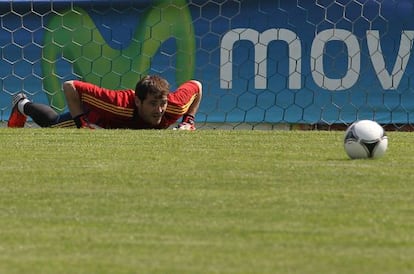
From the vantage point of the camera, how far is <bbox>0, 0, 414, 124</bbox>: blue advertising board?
13.6 m

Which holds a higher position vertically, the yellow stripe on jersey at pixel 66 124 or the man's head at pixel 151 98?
the man's head at pixel 151 98

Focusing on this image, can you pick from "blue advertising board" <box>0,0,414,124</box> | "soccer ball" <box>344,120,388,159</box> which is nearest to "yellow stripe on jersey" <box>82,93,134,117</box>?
"blue advertising board" <box>0,0,414,124</box>

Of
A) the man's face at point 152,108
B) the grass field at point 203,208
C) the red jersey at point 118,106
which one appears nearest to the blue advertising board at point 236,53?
the red jersey at point 118,106

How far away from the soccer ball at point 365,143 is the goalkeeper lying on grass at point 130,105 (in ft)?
12.7

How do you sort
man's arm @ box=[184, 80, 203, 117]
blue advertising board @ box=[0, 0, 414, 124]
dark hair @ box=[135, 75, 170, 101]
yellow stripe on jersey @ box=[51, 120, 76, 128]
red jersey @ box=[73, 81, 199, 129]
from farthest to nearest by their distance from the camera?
blue advertising board @ box=[0, 0, 414, 124]
man's arm @ box=[184, 80, 203, 117]
yellow stripe on jersey @ box=[51, 120, 76, 128]
red jersey @ box=[73, 81, 199, 129]
dark hair @ box=[135, 75, 170, 101]

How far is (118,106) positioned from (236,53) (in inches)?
69.5

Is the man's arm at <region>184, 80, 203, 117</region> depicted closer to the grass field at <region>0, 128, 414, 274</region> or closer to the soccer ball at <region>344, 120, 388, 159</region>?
the grass field at <region>0, 128, 414, 274</region>

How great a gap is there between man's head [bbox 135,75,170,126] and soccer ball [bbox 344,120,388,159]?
3.84 metres

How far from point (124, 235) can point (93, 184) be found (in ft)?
5.56

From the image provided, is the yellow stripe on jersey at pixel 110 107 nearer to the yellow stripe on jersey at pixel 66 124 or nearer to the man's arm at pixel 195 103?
the yellow stripe on jersey at pixel 66 124

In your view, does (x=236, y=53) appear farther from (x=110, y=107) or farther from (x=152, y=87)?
(x=110, y=107)

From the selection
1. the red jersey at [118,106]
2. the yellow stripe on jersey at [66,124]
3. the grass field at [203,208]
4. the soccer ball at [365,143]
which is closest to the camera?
the grass field at [203,208]

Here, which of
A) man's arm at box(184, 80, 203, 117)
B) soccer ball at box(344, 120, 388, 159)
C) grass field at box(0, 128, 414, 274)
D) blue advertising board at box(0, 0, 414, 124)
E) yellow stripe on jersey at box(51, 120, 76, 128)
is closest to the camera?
grass field at box(0, 128, 414, 274)

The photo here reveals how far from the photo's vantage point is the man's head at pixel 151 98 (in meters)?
12.4
